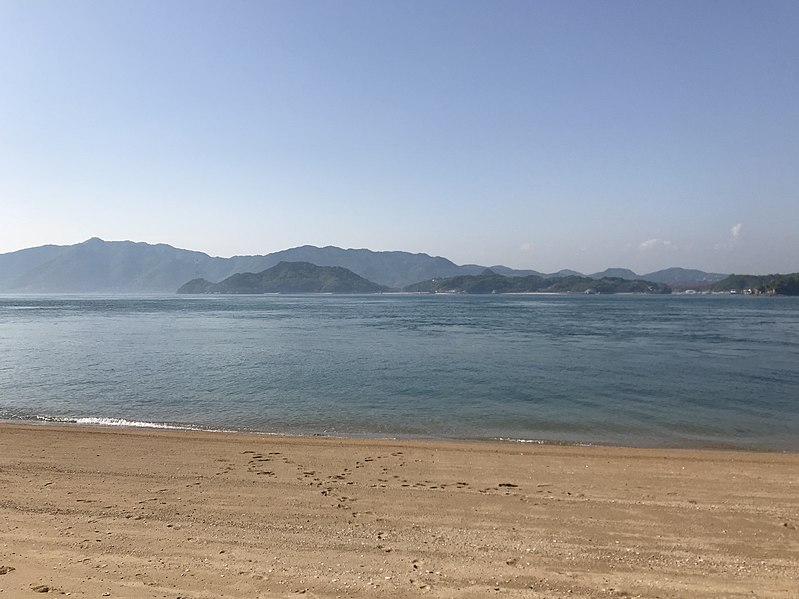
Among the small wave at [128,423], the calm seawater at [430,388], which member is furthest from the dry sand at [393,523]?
the calm seawater at [430,388]

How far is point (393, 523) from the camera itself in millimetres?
7621

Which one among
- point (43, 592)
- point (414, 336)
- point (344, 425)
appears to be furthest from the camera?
point (414, 336)

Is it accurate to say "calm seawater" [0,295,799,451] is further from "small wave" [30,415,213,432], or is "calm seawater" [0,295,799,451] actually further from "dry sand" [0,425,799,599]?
"dry sand" [0,425,799,599]

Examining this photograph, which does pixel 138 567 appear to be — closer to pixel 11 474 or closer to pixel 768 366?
pixel 11 474

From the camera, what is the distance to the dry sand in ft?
18.7

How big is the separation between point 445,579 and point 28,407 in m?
19.1

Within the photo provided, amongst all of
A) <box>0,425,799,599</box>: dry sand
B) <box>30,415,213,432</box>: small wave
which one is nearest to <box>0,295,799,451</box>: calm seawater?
<box>30,415,213,432</box>: small wave

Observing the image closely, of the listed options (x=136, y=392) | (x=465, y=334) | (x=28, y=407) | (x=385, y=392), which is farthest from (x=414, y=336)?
(x=28, y=407)

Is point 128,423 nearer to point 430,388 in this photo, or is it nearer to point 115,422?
point 115,422

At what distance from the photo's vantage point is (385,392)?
21203mm

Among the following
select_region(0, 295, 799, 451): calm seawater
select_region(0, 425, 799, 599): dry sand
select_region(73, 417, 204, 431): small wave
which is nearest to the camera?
select_region(0, 425, 799, 599): dry sand

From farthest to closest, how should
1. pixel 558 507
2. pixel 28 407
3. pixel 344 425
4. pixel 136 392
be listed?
pixel 136 392 < pixel 28 407 < pixel 344 425 < pixel 558 507

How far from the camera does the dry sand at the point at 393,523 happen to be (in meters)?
5.71

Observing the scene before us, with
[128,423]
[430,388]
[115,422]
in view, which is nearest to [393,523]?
[128,423]
